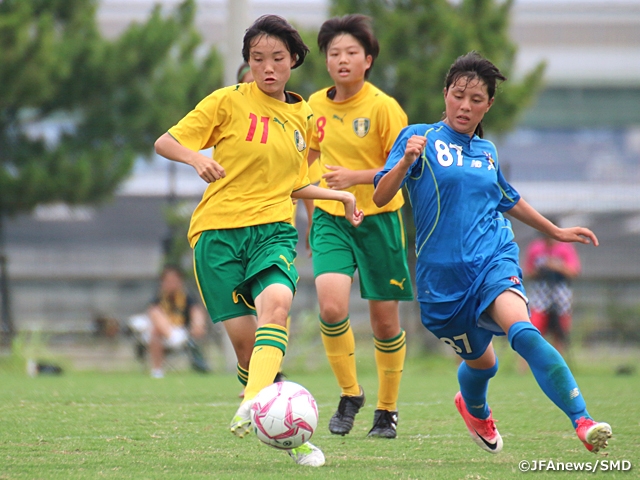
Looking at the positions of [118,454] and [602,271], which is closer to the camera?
[118,454]

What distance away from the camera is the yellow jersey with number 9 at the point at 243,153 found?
4.51 m

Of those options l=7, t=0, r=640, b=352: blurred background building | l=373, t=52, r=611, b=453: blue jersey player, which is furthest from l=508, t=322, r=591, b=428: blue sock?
l=7, t=0, r=640, b=352: blurred background building

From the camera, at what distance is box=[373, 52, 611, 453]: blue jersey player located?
4.36 meters

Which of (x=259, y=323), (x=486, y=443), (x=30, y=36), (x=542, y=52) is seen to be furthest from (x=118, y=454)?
(x=542, y=52)

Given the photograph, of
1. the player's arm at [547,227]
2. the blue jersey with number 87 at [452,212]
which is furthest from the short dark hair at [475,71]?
the player's arm at [547,227]

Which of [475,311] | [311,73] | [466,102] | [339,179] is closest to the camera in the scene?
[475,311]

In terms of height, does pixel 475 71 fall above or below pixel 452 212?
above

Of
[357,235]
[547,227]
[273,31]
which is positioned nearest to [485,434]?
[547,227]

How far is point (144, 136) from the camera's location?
15328mm

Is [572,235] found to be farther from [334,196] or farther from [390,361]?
[390,361]

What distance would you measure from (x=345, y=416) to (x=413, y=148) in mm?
1942

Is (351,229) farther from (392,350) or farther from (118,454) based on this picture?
(118,454)

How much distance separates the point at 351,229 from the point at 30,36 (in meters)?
9.65

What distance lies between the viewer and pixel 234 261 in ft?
14.7
